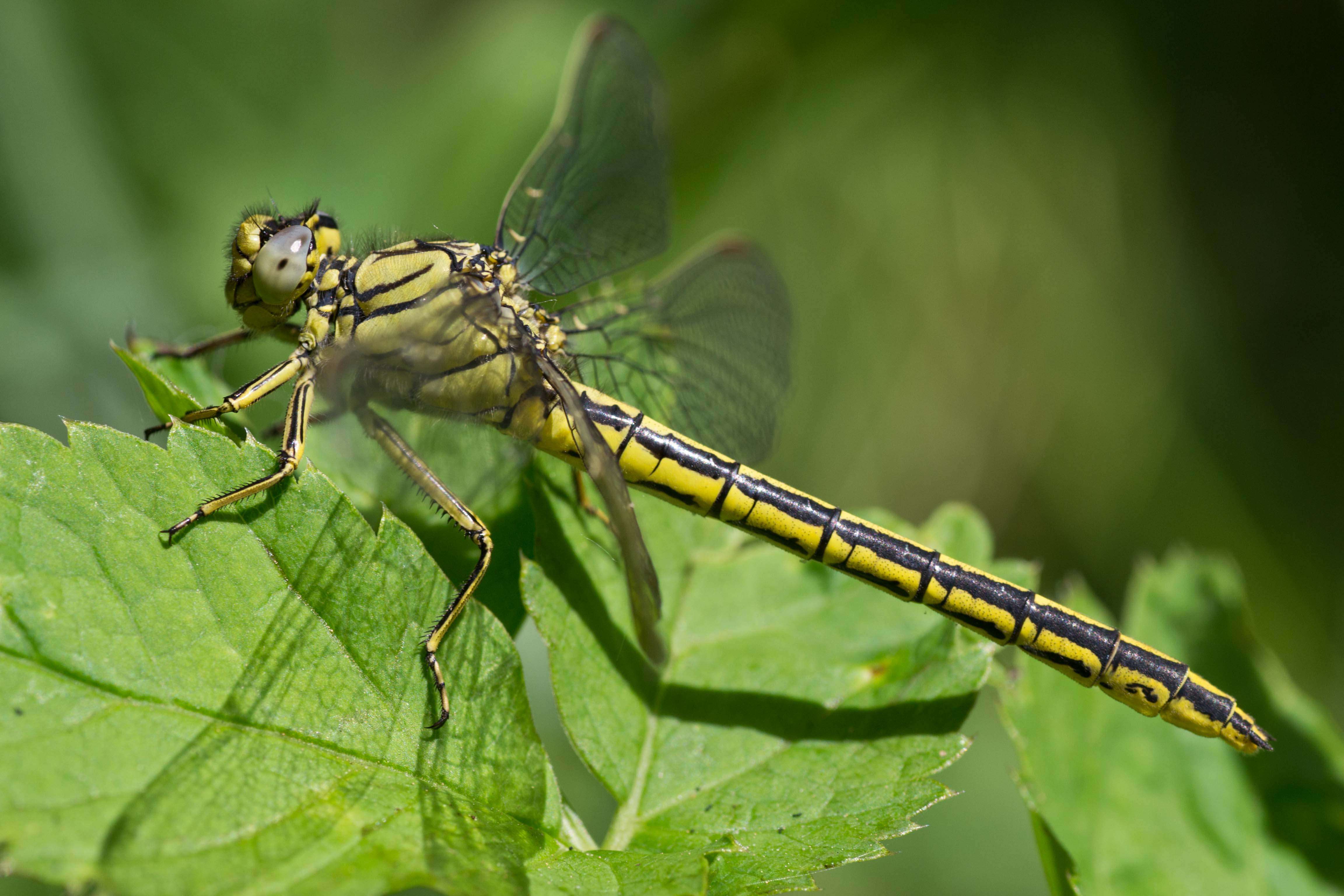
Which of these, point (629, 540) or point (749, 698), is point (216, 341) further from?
point (749, 698)

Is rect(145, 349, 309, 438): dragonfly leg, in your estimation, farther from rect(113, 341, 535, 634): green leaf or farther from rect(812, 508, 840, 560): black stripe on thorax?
rect(812, 508, 840, 560): black stripe on thorax

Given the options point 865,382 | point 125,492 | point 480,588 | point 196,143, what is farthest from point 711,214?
point 125,492

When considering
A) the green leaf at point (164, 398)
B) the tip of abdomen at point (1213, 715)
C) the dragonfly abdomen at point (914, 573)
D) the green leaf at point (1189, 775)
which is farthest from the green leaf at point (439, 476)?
the tip of abdomen at point (1213, 715)

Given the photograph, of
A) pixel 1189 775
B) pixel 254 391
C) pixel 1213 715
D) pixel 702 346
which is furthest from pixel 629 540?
pixel 1189 775

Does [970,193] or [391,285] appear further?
[970,193]

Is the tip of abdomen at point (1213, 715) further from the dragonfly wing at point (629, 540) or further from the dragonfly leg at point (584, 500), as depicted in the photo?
the dragonfly leg at point (584, 500)

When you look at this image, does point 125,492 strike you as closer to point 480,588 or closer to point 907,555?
point 480,588

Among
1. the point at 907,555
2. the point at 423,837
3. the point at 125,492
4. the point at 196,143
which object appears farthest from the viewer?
the point at 196,143
